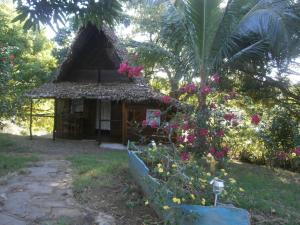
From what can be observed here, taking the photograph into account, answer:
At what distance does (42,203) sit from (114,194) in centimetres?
119

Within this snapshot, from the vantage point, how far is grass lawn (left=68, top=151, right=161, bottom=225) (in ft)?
18.6

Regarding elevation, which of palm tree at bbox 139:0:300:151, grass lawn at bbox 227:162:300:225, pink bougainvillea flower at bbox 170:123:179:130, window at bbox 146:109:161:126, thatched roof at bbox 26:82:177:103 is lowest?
grass lawn at bbox 227:162:300:225

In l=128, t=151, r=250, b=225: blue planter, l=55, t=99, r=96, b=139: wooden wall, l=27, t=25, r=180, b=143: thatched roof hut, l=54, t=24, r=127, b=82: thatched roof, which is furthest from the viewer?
l=55, t=99, r=96, b=139: wooden wall

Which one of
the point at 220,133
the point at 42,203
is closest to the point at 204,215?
the point at 42,203

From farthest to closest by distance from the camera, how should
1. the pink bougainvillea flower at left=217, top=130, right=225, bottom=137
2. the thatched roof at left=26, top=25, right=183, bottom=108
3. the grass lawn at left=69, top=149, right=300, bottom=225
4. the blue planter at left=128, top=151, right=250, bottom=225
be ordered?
the thatched roof at left=26, top=25, right=183, bottom=108, the pink bougainvillea flower at left=217, top=130, right=225, bottom=137, the grass lawn at left=69, top=149, right=300, bottom=225, the blue planter at left=128, top=151, right=250, bottom=225

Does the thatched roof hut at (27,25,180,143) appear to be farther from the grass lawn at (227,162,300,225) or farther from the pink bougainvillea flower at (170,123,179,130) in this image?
the pink bougainvillea flower at (170,123,179,130)

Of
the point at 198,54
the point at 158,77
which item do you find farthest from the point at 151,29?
the point at 198,54

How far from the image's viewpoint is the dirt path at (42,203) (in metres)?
5.34

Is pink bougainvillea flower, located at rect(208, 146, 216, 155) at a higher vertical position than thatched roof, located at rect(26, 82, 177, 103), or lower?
lower

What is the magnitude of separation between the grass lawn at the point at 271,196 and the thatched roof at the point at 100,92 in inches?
181

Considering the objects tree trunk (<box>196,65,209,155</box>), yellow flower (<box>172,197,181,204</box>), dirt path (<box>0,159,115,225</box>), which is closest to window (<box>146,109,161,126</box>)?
tree trunk (<box>196,65,209,155</box>)

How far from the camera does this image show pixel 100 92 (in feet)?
47.9

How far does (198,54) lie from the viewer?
9.88m

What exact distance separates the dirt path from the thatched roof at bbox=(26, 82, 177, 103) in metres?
6.08
